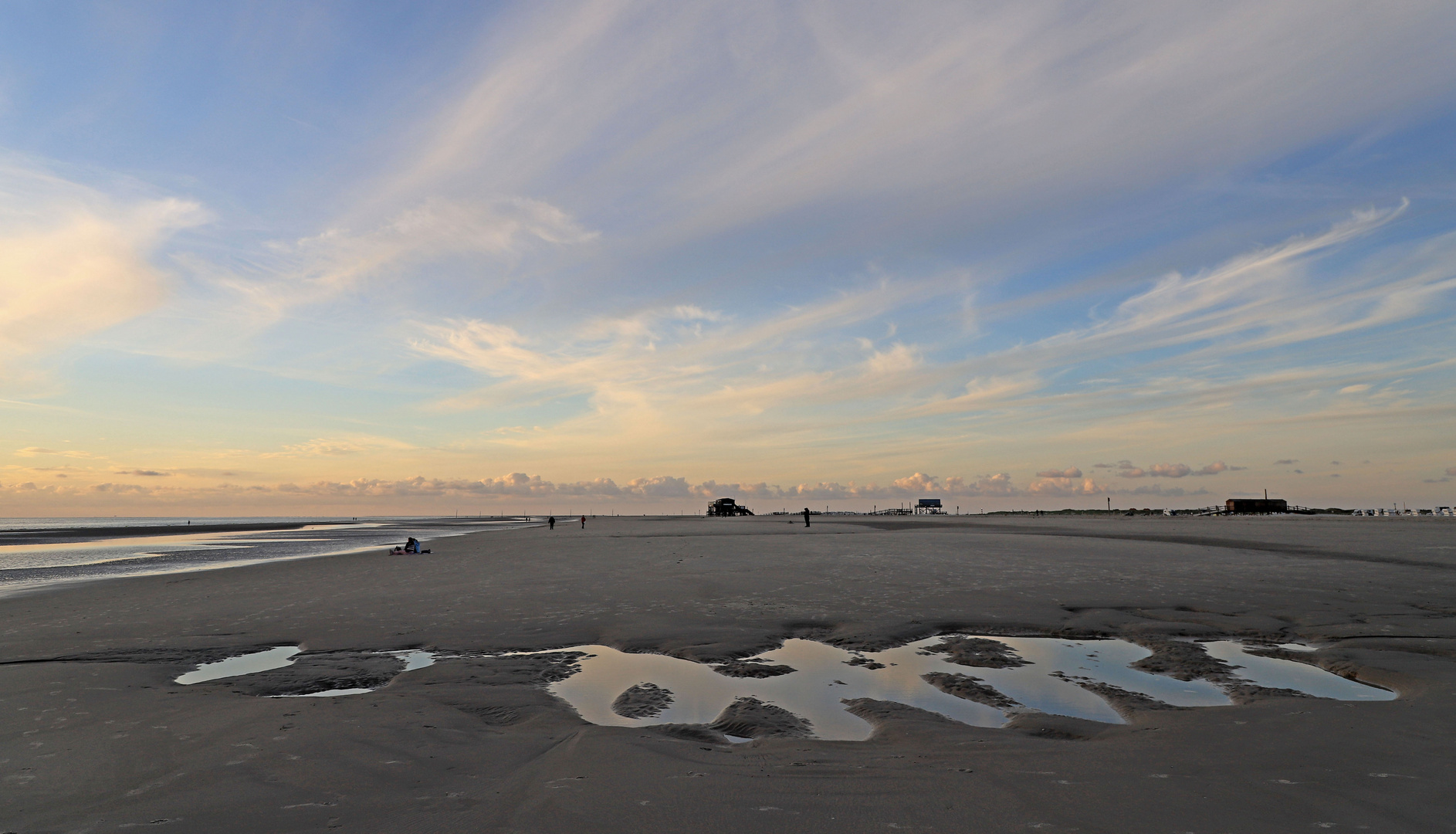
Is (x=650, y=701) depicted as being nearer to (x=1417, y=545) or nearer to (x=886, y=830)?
(x=886, y=830)

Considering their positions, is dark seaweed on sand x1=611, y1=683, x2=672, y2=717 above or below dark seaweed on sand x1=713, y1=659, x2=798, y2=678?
above

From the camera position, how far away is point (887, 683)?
382 inches

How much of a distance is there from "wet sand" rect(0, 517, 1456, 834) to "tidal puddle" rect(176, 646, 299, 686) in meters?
0.32

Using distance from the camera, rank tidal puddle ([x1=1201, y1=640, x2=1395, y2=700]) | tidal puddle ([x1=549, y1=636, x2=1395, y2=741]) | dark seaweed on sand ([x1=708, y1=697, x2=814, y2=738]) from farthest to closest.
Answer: tidal puddle ([x1=1201, y1=640, x2=1395, y2=700]), tidal puddle ([x1=549, y1=636, x2=1395, y2=741]), dark seaweed on sand ([x1=708, y1=697, x2=814, y2=738])

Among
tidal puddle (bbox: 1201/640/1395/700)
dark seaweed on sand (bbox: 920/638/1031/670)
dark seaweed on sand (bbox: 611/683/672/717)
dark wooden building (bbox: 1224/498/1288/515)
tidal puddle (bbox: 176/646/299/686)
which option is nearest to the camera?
dark seaweed on sand (bbox: 611/683/672/717)

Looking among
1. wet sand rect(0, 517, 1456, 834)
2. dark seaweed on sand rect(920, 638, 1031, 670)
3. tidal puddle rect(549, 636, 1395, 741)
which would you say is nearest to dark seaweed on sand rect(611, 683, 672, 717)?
tidal puddle rect(549, 636, 1395, 741)

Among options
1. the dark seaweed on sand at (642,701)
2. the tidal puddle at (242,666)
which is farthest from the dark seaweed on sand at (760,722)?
the tidal puddle at (242,666)

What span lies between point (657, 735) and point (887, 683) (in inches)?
155

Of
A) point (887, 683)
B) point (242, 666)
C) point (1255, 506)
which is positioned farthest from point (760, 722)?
point (1255, 506)

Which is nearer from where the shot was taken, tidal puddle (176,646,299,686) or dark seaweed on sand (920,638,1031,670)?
tidal puddle (176,646,299,686)

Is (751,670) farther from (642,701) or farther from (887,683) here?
(642,701)

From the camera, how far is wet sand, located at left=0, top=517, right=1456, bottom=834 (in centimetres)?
527

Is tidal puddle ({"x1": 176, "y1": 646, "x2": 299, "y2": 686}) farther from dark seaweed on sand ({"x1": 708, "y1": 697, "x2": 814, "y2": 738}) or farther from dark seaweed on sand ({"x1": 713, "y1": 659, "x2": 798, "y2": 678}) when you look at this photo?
dark seaweed on sand ({"x1": 708, "y1": 697, "x2": 814, "y2": 738})

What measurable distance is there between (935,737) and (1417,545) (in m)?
44.8
